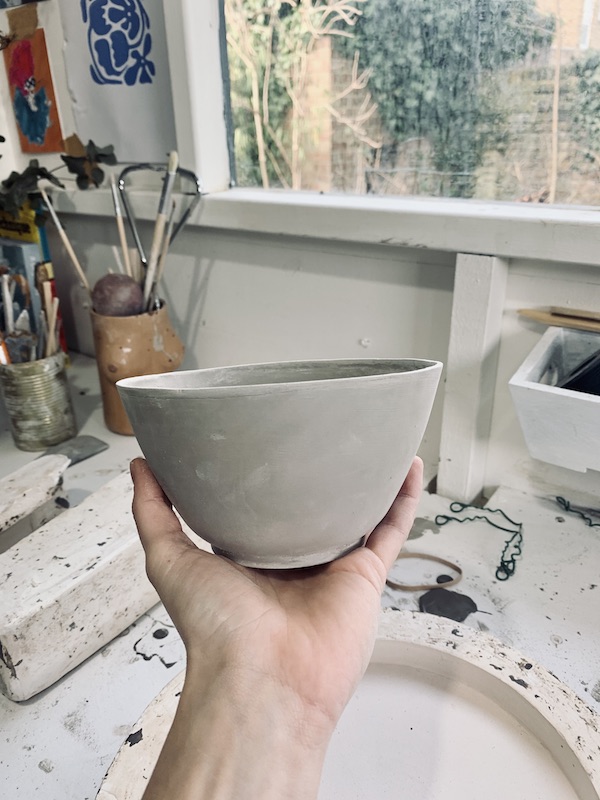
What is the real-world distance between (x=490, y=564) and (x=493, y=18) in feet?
2.60

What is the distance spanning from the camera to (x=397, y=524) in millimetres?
646

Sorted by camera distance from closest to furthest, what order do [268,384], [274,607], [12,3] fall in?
[268,384], [274,607], [12,3]

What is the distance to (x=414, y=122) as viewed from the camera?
1.04 metres

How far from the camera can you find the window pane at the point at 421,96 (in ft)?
2.96

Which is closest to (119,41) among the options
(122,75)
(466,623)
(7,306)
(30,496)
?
(122,75)

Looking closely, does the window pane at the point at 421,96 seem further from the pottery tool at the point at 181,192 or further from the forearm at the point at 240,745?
the forearm at the point at 240,745

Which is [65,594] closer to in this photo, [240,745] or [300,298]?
[240,745]

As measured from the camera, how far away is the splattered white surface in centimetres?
66

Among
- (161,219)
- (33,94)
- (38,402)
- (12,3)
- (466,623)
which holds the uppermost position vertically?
(12,3)

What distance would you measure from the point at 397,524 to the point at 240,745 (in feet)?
0.88

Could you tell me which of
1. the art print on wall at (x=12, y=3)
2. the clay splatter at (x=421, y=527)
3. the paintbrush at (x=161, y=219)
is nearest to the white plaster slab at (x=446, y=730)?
the clay splatter at (x=421, y=527)

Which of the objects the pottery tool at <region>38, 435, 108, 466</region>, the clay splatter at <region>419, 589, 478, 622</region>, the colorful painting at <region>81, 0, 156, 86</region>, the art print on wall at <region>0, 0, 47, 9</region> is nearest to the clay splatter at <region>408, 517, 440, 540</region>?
the clay splatter at <region>419, 589, 478, 622</region>

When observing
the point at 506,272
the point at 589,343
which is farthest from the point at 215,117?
the point at 589,343

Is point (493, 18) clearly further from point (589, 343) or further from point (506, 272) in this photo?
point (589, 343)
